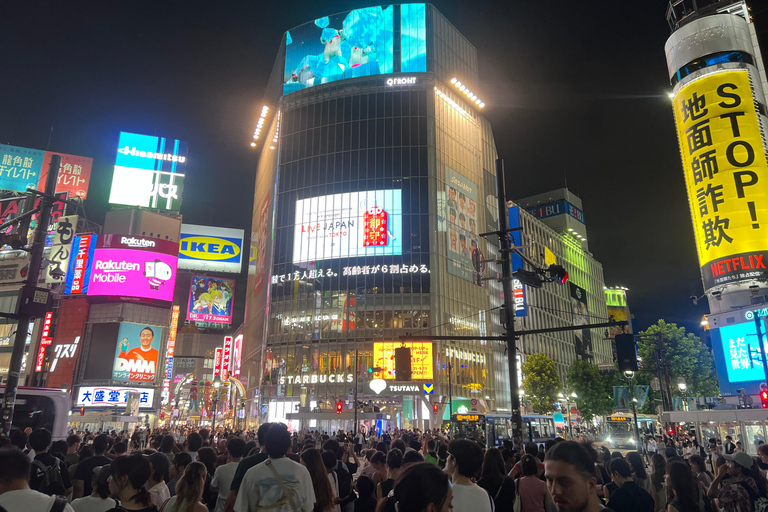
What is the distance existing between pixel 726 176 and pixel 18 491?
47507 millimetres

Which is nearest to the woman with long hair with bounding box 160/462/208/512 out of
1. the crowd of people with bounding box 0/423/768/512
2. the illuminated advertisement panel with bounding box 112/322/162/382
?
the crowd of people with bounding box 0/423/768/512

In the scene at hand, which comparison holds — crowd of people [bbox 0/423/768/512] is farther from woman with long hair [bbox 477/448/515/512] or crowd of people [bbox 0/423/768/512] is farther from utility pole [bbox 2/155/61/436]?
utility pole [bbox 2/155/61/436]

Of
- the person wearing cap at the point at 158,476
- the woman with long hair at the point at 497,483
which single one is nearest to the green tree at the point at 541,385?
the woman with long hair at the point at 497,483

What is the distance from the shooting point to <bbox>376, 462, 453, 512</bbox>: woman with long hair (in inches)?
121

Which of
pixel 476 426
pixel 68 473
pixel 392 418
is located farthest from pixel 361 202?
pixel 68 473

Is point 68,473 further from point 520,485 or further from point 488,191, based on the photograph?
point 488,191

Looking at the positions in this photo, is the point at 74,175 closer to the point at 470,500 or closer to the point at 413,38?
the point at 413,38

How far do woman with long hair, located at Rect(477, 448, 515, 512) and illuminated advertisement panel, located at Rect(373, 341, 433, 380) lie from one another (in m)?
49.5

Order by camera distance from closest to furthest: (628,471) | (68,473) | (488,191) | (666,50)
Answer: (628,471) < (68,473) < (666,50) < (488,191)

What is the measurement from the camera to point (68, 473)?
8594 mm

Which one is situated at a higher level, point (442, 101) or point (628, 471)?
point (442, 101)

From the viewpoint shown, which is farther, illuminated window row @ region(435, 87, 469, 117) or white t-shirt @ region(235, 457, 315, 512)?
illuminated window row @ region(435, 87, 469, 117)

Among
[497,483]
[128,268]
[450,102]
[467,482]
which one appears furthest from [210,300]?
[467,482]

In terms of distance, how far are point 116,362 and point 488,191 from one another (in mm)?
58010
